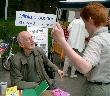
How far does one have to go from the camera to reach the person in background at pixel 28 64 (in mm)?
4426

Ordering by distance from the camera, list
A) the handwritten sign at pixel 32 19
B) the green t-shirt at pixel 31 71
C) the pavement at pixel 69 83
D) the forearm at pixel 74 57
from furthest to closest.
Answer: the pavement at pixel 69 83
the handwritten sign at pixel 32 19
the green t-shirt at pixel 31 71
the forearm at pixel 74 57

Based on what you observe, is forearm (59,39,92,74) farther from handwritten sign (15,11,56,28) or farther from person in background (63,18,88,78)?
person in background (63,18,88,78)

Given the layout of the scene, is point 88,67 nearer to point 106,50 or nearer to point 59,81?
point 106,50

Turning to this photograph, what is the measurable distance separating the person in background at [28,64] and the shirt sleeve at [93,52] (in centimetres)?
179

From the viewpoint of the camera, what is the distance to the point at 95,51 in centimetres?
275

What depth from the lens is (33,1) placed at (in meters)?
22.8

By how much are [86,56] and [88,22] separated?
0.31m

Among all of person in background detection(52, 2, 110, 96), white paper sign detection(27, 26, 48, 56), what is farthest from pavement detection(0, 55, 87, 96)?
person in background detection(52, 2, 110, 96)

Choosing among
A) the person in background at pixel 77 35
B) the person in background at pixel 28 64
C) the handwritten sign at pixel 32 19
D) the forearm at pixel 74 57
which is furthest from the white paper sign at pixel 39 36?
the forearm at pixel 74 57

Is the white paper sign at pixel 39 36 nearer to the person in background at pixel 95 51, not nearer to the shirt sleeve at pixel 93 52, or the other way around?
the person in background at pixel 95 51

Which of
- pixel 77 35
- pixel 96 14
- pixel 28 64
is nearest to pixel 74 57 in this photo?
pixel 96 14

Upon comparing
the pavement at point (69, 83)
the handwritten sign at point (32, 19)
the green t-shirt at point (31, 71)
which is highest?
the handwritten sign at point (32, 19)

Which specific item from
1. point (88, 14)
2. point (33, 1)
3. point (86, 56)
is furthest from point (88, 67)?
point (33, 1)

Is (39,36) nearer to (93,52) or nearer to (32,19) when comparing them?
(32,19)
